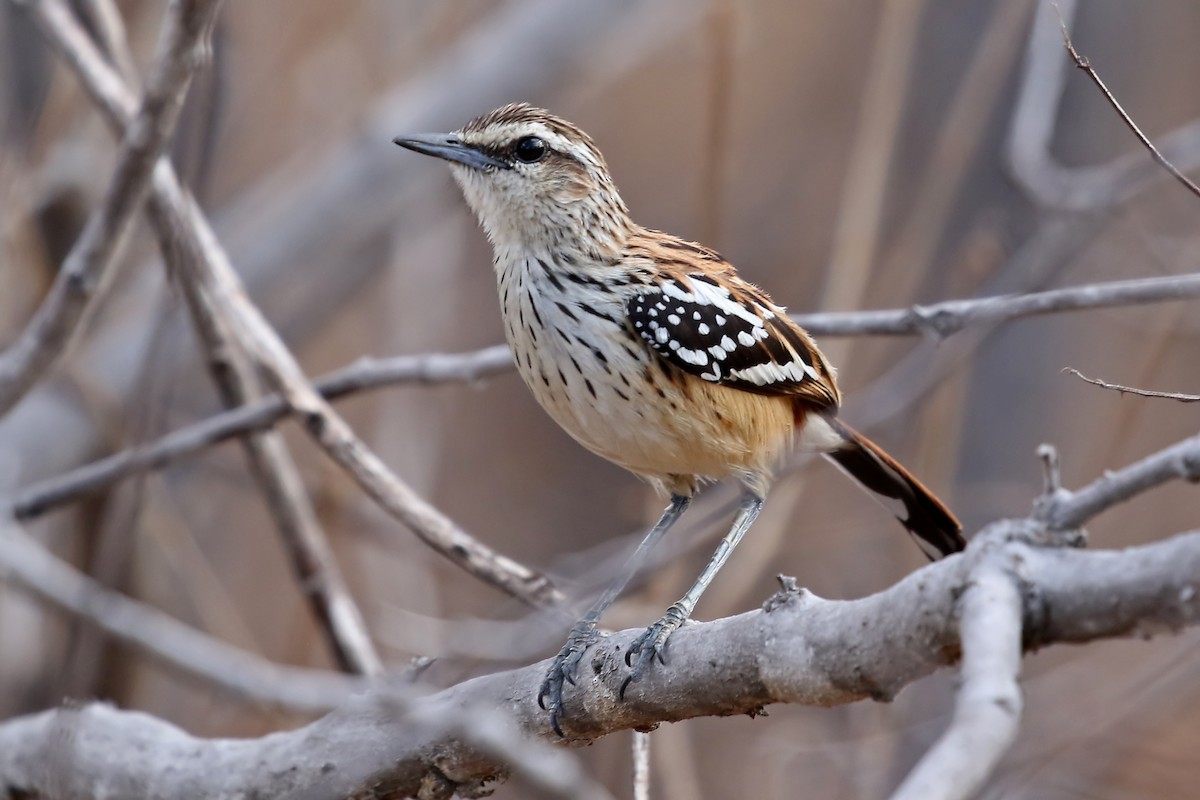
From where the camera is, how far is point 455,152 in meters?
3.91

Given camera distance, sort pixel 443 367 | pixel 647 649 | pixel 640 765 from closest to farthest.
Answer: pixel 647 649 → pixel 640 765 → pixel 443 367

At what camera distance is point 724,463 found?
370 centimetres

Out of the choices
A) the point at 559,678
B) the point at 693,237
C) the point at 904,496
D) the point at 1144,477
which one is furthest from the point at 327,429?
the point at 693,237

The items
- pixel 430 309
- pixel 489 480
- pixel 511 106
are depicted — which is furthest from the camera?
pixel 489 480

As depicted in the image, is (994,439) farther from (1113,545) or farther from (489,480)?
(489,480)

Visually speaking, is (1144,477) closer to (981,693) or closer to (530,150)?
(981,693)

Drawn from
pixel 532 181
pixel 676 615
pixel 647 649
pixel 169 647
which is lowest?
pixel 169 647

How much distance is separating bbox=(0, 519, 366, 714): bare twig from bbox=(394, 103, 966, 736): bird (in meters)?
1.00

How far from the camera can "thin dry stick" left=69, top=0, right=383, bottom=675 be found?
157 inches

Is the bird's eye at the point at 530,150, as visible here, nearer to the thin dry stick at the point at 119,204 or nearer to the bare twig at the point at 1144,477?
the thin dry stick at the point at 119,204

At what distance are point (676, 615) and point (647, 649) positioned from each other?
0.43m

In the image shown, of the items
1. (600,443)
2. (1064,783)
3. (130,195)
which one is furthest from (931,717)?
(130,195)

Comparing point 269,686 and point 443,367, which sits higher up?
point 443,367

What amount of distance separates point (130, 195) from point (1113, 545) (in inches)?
213
